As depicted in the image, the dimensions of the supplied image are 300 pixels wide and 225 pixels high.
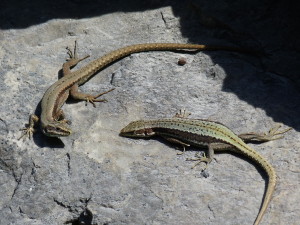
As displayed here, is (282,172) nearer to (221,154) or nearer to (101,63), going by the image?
(221,154)

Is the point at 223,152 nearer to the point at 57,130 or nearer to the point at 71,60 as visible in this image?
the point at 57,130

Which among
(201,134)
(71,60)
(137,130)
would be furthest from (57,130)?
(201,134)

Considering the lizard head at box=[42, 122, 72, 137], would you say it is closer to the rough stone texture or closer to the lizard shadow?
the rough stone texture

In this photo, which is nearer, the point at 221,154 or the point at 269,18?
the point at 221,154

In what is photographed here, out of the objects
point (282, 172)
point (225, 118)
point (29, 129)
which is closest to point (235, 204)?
point (282, 172)

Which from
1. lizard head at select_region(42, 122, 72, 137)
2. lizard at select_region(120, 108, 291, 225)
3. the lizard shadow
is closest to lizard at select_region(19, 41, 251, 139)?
lizard head at select_region(42, 122, 72, 137)

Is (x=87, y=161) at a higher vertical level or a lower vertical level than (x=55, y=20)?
lower

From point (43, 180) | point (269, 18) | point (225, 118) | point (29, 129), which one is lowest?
point (43, 180)
